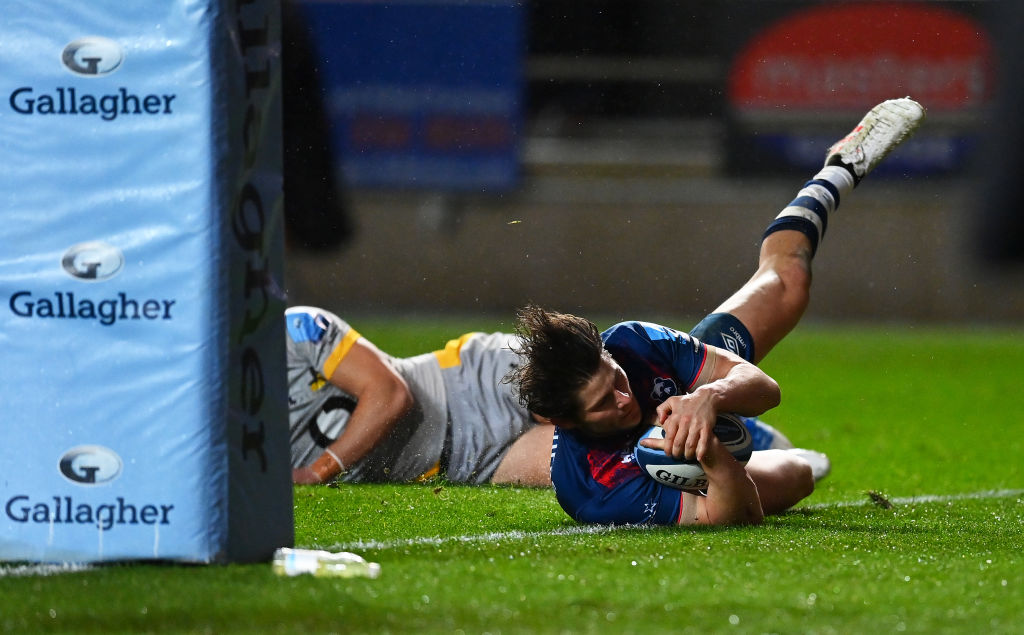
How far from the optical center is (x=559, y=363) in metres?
3.58

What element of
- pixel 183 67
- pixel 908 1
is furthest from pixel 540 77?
pixel 183 67

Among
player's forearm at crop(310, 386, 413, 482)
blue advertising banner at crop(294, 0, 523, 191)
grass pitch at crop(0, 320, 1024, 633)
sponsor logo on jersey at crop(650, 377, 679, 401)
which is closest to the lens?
grass pitch at crop(0, 320, 1024, 633)

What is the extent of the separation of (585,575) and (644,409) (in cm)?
110

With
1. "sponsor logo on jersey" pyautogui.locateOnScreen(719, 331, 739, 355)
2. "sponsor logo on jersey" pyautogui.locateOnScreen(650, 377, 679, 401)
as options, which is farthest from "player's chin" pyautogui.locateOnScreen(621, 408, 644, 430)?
"sponsor logo on jersey" pyautogui.locateOnScreen(719, 331, 739, 355)

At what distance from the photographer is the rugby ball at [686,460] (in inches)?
138

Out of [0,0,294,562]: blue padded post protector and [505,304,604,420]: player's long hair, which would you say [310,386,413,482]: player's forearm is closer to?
[505,304,604,420]: player's long hair

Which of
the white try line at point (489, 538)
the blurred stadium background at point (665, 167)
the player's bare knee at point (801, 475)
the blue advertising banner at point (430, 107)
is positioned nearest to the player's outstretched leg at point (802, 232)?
the player's bare knee at point (801, 475)

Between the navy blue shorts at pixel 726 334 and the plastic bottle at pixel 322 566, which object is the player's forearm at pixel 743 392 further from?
the plastic bottle at pixel 322 566

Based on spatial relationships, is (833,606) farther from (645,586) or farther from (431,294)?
(431,294)

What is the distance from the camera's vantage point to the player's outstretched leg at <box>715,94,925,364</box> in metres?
4.70

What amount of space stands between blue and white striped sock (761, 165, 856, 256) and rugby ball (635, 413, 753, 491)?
62.5 inches

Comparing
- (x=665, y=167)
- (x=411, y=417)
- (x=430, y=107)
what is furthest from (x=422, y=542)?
(x=430, y=107)

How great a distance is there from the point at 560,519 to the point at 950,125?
13434 millimetres

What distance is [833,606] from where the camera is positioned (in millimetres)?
2596
